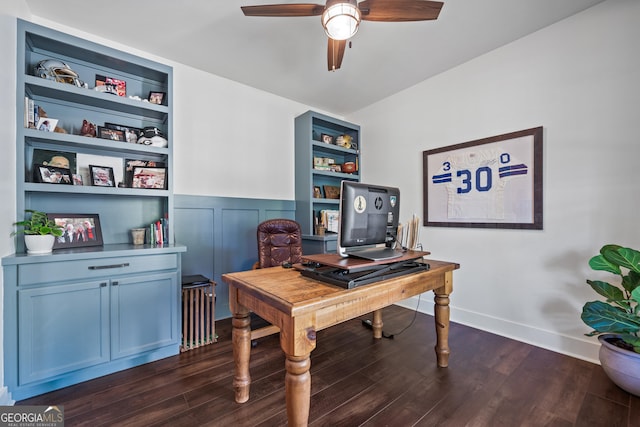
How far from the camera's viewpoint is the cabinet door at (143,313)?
189cm

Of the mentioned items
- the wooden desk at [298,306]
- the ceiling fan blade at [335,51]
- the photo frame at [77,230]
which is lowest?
the wooden desk at [298,306]

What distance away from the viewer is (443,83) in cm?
296

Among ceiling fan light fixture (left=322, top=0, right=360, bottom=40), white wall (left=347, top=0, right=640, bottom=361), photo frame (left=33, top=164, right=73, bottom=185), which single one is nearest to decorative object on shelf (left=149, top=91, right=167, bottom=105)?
photo frame (left=33, top=164, right=73, bottom=185)

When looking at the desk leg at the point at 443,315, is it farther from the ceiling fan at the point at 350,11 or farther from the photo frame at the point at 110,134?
the photo frame at the point at 110,134

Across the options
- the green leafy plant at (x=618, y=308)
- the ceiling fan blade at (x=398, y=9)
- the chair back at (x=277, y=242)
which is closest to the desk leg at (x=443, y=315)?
the green leafy plant at (x=618, y=308)

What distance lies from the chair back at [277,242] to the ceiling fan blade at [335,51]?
1.51 metres

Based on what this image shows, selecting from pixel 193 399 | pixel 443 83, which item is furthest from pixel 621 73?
pixel 193 399

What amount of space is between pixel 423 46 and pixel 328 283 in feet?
A: 8.09

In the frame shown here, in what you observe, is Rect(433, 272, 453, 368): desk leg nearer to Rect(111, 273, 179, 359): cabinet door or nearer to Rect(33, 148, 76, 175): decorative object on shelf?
Rect(111, 273, 179, 359): cabinet door

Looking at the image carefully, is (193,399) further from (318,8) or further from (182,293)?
(318,8)

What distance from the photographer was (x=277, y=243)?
2.60 metres

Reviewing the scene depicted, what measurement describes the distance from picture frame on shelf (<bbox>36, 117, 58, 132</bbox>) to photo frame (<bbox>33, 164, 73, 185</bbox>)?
0.28 meters

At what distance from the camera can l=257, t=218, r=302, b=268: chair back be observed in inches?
98.8

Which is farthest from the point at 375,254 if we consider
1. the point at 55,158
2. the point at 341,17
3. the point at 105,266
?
the point at 55,158
